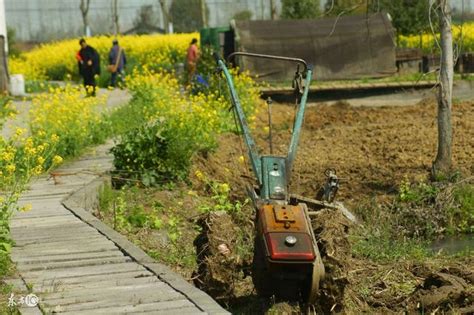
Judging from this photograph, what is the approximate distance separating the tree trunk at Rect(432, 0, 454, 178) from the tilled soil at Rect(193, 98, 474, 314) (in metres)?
0.24

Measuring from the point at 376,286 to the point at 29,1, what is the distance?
53.5m

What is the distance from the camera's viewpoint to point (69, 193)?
11.9m

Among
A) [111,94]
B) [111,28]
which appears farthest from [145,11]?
[111,94]

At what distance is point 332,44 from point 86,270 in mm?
20354

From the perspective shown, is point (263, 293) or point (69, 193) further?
point (69, 193)

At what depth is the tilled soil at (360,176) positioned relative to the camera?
7.85 m

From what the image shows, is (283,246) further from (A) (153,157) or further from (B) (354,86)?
(B) (354,86)

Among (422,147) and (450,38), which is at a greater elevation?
(450,38)

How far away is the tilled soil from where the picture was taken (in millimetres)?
7848

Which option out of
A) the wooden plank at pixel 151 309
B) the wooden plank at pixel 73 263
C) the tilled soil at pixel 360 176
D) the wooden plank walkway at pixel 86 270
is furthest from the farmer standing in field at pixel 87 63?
the wooden plank at pixel 151 309

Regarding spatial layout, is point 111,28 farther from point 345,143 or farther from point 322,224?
point 322,224

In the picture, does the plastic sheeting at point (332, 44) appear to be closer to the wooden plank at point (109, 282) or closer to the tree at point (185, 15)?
the wooden plank at point (109, 282)

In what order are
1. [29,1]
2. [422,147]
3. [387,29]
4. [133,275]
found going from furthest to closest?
[29,1] < [387,29] < [422,147] < [133,275]

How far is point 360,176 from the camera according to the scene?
14320 mm
